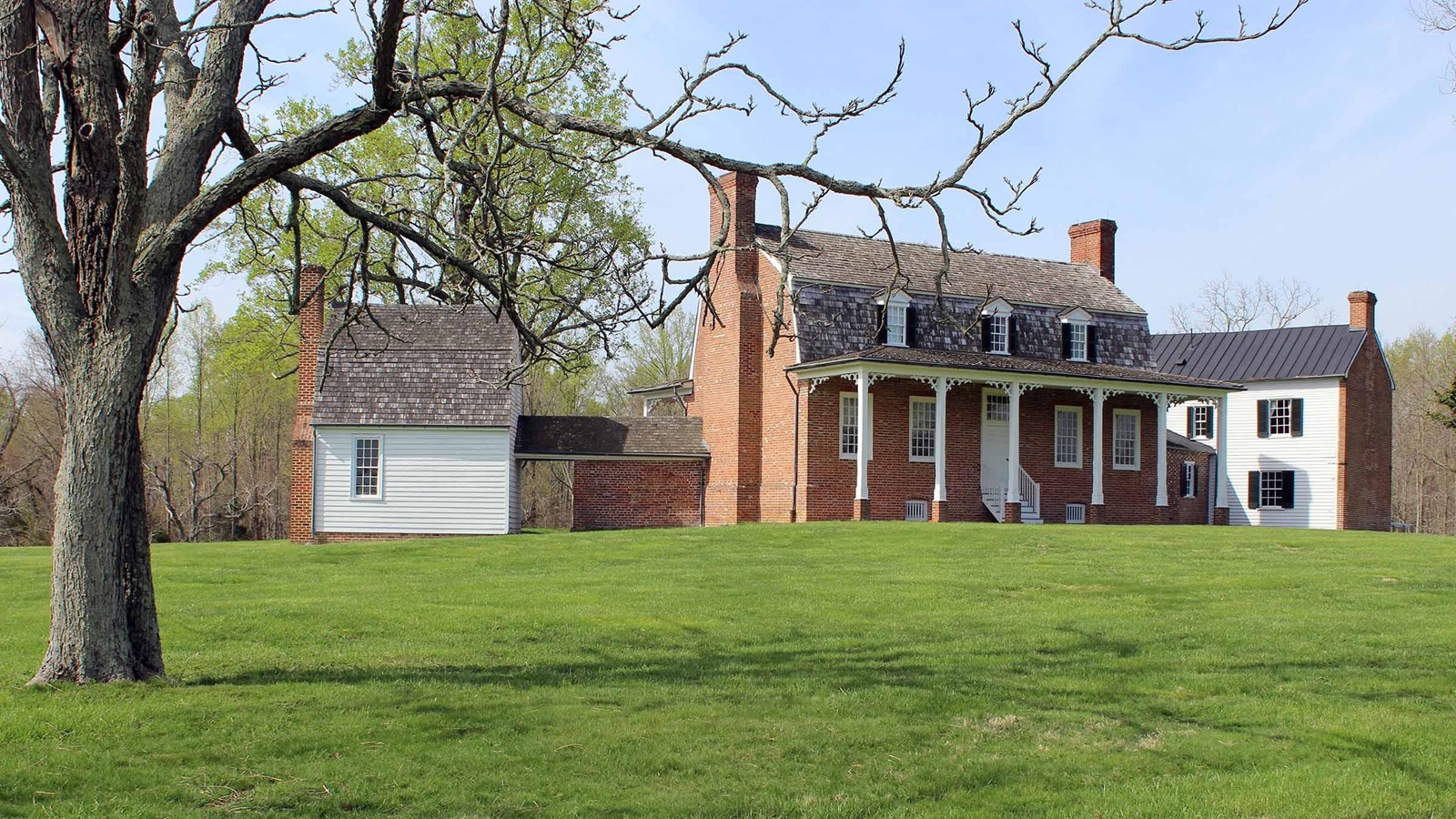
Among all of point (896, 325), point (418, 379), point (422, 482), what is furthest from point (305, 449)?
point (896, 325)

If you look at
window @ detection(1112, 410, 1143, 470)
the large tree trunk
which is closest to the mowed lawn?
the large tree trunk

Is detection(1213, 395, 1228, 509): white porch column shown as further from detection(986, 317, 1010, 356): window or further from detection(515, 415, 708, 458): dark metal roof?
detection(515, 415, 708, 458): dark metal roof

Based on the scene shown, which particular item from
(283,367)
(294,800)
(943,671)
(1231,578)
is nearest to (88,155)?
(294,800)

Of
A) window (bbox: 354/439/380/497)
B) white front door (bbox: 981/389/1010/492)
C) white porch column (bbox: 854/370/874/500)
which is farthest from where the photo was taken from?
white front door (bbox: 981/389/1010/492)

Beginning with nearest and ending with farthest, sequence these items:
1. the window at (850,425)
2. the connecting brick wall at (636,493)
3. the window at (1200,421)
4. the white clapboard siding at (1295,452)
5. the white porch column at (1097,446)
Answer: the window at (850,425) < the connecting brick wall at (636,493) < the white porch column at (1097,446) < the white clapboard siding at (1295,452) < the window at (1200,421)

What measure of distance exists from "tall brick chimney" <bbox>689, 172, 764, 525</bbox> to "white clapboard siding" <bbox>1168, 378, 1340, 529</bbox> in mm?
16429

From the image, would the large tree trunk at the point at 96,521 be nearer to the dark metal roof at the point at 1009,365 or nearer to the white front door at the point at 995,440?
the dark metal roof at the point at 1009,365

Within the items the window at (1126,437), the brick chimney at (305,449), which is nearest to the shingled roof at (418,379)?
the brick chimney at (305,449)

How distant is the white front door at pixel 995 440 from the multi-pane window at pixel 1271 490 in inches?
542

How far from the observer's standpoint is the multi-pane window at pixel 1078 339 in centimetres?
3123

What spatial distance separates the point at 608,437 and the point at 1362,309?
2470 cm

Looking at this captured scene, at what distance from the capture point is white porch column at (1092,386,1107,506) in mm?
28516

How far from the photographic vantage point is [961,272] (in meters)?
31.0

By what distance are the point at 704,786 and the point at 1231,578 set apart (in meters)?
11.0
